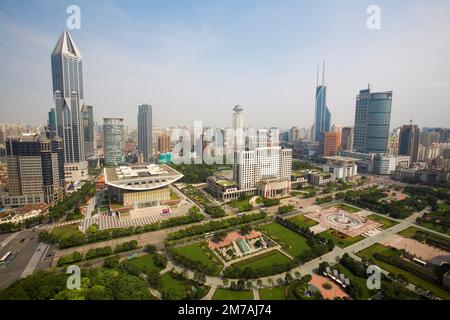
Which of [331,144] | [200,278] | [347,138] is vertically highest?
[347,138]

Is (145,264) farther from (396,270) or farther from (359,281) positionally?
(396,270)

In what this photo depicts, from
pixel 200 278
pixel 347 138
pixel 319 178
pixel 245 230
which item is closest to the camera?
pixel 200 278

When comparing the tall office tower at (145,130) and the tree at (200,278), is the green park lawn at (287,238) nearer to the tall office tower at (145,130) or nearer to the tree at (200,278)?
the tree at (200,278)

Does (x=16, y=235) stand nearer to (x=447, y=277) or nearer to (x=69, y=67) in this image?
(x=447, y=277)

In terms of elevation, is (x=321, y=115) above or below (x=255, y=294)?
above

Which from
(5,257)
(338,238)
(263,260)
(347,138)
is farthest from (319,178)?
(5,257)

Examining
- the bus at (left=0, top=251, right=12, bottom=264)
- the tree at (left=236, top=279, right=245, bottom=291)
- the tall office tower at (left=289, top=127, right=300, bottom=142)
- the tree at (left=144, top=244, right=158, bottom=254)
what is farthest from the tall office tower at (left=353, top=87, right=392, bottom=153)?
the bus at (left=0, top=251, right=12, bottom=264)
